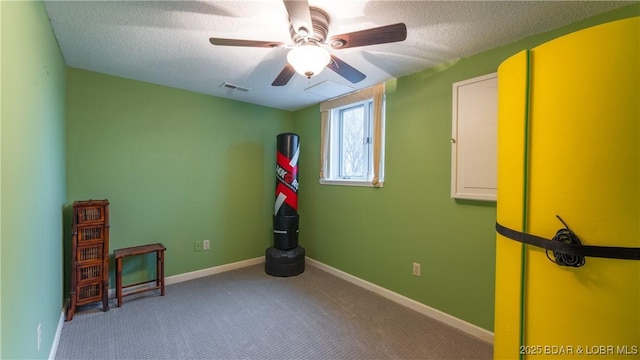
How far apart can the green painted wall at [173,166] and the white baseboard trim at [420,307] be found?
1.25 m

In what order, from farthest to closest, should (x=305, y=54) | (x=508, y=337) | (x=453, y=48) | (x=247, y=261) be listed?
1. (x=247, y=261)
2. (x=453, y=48)
3. (x=305, y=54)
4. (x=508, y=337)

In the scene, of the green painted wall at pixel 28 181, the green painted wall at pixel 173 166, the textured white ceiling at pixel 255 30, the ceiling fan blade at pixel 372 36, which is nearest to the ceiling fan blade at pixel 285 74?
the textured white ceiling at pixel 255 30

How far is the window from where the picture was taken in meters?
2.81

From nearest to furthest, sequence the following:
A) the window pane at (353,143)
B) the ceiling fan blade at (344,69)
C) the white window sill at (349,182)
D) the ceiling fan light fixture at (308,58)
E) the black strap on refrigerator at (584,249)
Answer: the black strap on refrigerator at (584,249) < the ceiling fan light fixture at (308,58) < the ceiling fan blade at (344,69) < the white window sill at (349,182) < the window pane at (353,143)

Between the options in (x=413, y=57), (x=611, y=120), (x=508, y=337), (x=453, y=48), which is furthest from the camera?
(x=413, y=57)

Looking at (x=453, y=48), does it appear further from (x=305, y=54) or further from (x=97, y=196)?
(x=97, y=196)

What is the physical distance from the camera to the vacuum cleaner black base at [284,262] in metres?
3.21

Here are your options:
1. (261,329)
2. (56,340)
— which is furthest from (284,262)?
(56,340)

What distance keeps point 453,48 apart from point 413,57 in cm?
30

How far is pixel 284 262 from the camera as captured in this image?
3.21m

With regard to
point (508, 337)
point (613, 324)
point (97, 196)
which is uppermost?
point (97, 196)

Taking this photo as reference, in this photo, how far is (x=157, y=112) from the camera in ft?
9.48

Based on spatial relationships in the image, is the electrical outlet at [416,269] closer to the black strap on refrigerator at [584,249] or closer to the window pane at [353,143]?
the window pane at [353,143]

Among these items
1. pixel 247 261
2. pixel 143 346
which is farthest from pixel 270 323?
pixel 247 261
